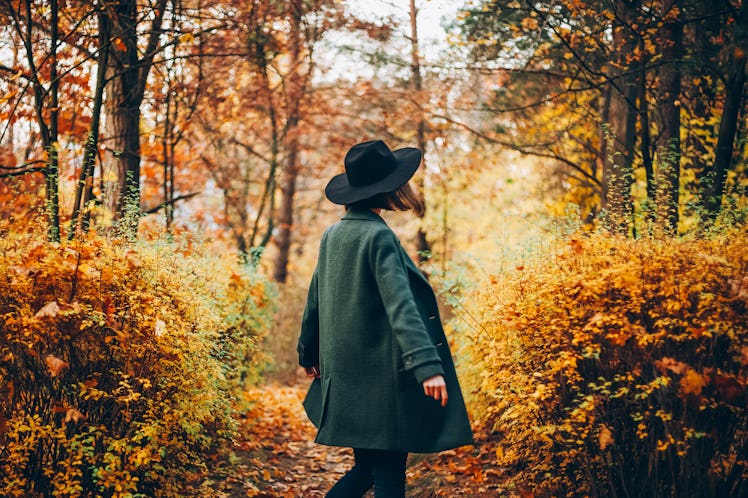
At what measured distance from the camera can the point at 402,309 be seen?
282 centimetres

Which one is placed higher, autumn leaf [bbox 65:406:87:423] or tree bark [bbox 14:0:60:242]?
tree bark [bbox 14:0:60:242]

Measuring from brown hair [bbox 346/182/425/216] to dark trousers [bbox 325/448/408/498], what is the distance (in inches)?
45.0

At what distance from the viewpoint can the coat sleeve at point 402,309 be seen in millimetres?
2736

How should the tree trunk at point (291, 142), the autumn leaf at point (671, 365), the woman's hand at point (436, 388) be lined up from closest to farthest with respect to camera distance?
the woman's hand at point (436, 388), the autumn leaf at point (671, 365), the tree trunk at point (291, 142)

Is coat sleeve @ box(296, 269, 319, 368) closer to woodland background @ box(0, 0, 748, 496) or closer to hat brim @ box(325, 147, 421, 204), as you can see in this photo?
hat brim @ box(325, 147, 421, 204)

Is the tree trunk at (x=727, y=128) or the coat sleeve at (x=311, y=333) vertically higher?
the tree trunk at (x=727, y=128)

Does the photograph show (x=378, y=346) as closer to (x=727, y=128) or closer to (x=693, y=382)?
(x=693, y=382)

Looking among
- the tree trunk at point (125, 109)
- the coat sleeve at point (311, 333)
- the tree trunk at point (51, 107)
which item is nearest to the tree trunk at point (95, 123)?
the tree trunk at point (51, 107)

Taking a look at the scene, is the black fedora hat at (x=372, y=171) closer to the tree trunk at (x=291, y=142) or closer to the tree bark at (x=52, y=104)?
the tree bark at (x=52, y=104)

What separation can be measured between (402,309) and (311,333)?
76cm

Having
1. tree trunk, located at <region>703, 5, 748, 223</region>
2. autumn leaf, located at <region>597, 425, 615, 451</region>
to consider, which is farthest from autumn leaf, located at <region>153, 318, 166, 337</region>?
tree trunk, located at <region>703, 5, 748, 223</region>

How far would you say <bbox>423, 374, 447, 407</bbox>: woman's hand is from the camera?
2707 mm

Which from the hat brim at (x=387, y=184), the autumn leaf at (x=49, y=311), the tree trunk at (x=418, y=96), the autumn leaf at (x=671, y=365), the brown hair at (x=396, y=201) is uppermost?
the tree trunk at (x=418, y=96)

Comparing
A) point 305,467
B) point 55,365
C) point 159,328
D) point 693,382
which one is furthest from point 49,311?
point 305,467
